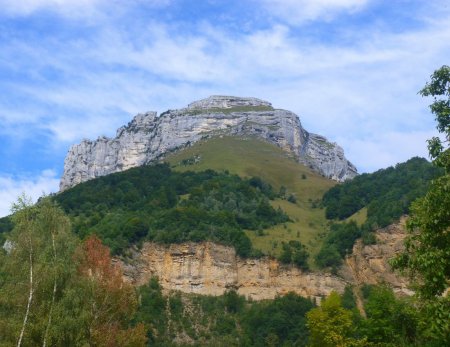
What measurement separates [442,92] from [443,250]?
15.2ft

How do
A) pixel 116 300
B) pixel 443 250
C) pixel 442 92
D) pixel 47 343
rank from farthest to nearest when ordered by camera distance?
1. pixel 116 300
2. pixel 47 343
3. pixel 442 92
4. pixel 443 250

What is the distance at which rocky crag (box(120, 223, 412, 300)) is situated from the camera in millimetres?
104188

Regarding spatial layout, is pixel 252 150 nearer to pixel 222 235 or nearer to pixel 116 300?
pixel 222 235

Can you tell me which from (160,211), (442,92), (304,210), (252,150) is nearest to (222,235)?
(160,211)

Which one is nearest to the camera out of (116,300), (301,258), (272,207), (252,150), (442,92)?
(442,92)

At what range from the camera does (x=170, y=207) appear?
121375 millimetres

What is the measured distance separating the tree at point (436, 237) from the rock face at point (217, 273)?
299ft

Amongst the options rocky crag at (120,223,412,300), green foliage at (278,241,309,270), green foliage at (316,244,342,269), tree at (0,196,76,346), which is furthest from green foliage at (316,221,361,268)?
tree at (0,196,76,346)

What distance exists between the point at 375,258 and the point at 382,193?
82.9 feet

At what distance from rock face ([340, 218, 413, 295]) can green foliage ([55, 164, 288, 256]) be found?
19.2 meters

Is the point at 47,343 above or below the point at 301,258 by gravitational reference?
below

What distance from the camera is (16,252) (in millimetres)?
31062

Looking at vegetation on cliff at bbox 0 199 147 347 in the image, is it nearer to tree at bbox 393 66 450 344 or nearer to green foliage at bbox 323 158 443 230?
tree at bbox 393 66 450 344

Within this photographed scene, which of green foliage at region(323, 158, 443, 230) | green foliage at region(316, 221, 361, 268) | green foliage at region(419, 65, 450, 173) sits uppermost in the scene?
green foliage at region(323, 158, 443, 230)
